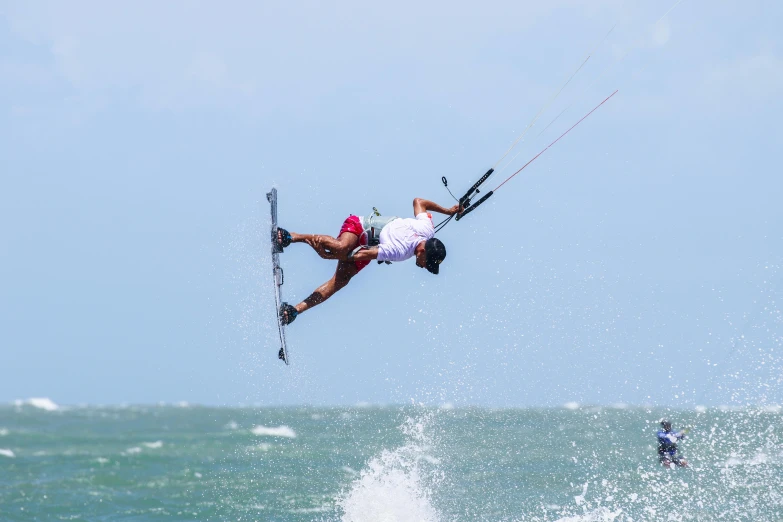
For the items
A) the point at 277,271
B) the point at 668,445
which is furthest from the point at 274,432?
the point at 277,271

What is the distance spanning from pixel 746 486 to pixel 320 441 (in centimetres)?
2038

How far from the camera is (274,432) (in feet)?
137

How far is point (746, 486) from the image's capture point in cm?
1919

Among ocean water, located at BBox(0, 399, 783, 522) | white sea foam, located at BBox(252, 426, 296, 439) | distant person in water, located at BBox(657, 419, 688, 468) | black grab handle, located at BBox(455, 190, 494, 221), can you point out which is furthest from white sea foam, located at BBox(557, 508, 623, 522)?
white sea foam, located at BBox(252, 426, 296, 439)

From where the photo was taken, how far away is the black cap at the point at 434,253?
10.7 m

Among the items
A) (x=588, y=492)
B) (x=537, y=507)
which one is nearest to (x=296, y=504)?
(x=537, y=507)

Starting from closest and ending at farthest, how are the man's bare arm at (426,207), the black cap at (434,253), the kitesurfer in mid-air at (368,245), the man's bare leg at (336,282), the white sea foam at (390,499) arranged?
the black cap at (434,253) → the kitesurfer in mid-air at (368,245) → the man's bare leg at (336,282) → the man's bare arm at (426,207) → the white sea foam at (390,499)

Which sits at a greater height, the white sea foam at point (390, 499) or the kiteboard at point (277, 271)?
the kiteboard at point (277, 271)

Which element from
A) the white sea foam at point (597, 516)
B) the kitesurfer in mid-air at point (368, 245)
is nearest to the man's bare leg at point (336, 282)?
the kitesurfer in mid-air at point (368, 245)

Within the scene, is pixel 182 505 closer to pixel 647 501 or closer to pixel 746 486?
pixel 647 501

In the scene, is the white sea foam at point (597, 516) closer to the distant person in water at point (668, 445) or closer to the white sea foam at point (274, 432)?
the distant person in water at point (668, 445)

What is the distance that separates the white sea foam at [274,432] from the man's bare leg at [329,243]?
29.1 m

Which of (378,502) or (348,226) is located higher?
(348,226)

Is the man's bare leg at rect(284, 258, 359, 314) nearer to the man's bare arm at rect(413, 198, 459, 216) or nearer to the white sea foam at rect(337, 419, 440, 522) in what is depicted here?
the man's bare arm at rect(413, 198, 459, 216)
